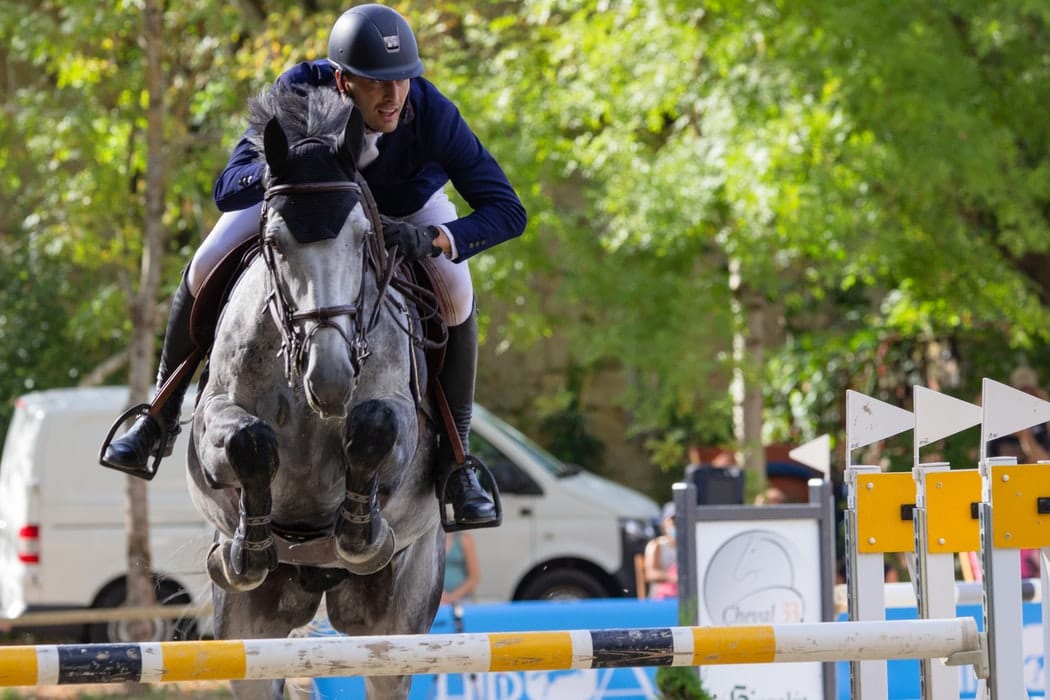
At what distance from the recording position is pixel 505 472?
1238cm

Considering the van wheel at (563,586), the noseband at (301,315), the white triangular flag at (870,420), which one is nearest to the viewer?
the noseband at (301,315)

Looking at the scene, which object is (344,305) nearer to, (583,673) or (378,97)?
(378,97)

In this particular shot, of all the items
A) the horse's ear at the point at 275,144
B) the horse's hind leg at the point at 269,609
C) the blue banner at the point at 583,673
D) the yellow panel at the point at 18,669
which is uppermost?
the horse's ear at the point at 275,144

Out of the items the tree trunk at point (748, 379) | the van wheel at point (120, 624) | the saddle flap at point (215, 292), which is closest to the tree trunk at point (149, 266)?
the van wheel at point (120, 624)

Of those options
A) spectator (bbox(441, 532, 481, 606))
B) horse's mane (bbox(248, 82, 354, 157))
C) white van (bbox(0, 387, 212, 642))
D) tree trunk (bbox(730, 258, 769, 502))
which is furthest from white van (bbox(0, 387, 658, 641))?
horse's mane (bbox(248, 82, 354, 157))

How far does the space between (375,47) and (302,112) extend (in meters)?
0.27

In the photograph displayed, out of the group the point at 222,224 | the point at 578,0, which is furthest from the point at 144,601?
the point at 222,224

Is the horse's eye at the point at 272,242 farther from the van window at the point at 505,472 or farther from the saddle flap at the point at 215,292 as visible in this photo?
the van window at the point at 505,472

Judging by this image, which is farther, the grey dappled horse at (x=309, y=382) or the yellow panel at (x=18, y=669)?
the grey dappled horse at (x=309, y=382)

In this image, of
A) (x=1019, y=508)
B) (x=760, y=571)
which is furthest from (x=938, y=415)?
(x=760, y=571)

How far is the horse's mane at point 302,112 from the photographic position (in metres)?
4.18

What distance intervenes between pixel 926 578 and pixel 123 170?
357 inches

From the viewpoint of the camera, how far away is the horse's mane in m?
4.18

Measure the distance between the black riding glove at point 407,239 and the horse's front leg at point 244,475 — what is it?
0.62 meters
